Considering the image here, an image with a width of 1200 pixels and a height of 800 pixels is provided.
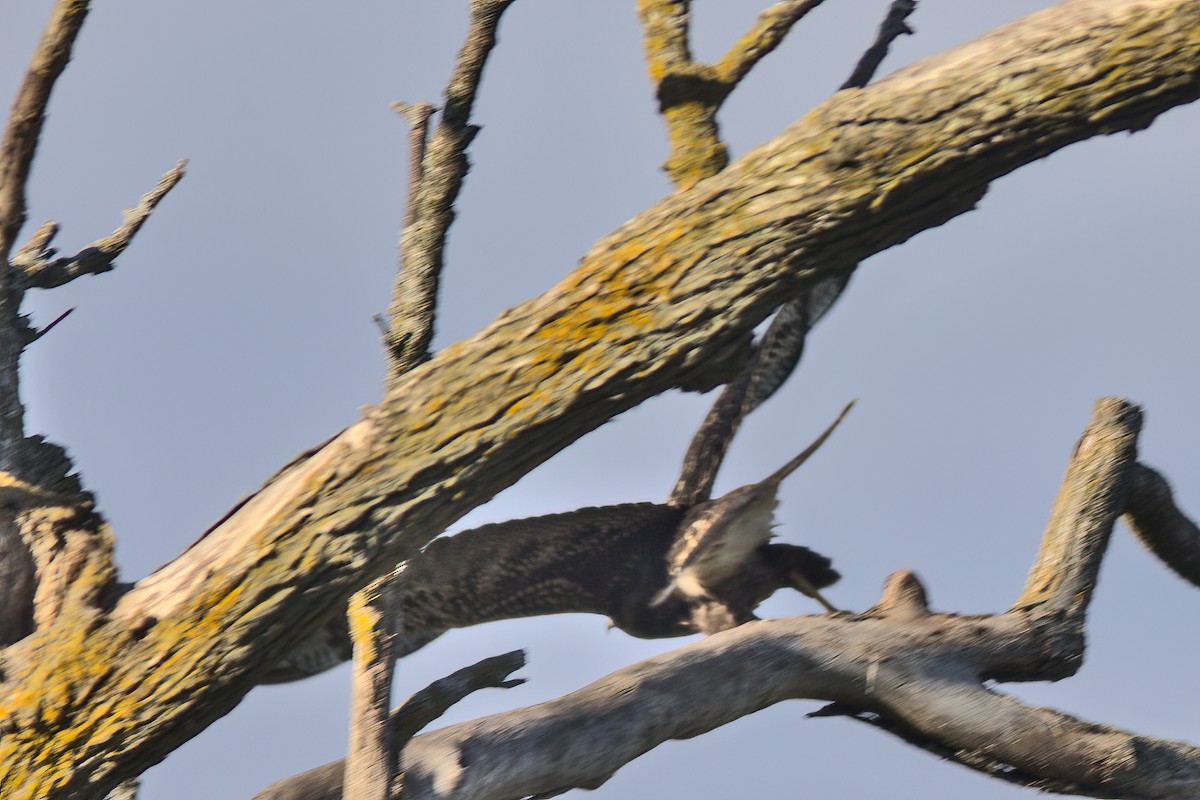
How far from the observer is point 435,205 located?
348 centimetres

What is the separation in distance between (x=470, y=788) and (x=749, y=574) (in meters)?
1.64

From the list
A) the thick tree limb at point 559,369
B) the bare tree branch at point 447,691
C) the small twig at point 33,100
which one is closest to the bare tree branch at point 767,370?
the bare tree branch at point 447,691

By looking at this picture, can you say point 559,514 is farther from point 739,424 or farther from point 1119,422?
point 1119,422

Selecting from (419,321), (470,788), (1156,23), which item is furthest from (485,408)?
(1156,23)

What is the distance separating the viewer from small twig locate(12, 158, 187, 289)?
402 centimetres

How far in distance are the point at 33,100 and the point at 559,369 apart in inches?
64.4

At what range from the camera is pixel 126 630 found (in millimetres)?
2818

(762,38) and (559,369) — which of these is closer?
(559,369)

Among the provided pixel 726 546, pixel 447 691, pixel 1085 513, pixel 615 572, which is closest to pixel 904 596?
pixel 726 546

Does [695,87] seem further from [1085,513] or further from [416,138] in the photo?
[1085,513]

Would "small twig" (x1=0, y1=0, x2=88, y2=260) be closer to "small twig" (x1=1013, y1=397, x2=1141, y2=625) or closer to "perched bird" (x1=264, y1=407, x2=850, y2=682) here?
"perched bird" (x1=264, y1=407, x2=850, y2=682)

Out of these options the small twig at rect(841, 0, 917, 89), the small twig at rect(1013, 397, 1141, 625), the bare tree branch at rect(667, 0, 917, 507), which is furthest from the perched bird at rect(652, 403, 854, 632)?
the small twig at rect(841, 0, 917, 89)

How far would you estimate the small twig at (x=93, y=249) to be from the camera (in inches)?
158

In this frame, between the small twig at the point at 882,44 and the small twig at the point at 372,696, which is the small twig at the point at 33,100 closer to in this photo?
the small twig at the point at 372,696
